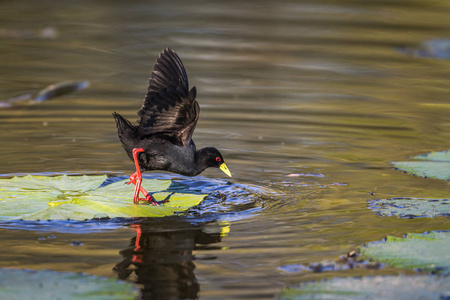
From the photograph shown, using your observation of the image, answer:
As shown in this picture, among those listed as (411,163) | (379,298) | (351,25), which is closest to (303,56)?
(351,25)

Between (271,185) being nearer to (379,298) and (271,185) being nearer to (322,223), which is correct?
(322,223)

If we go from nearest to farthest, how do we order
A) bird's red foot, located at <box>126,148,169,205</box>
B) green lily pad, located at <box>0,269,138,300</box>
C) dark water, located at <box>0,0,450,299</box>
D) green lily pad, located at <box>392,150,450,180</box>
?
green lily pad, located at <box>0,269,138,300</box>
dark water, located at <box>0,0,450,299</box>
bird's red foot, located at <box>126,148,169,205</box>
green lily pad, located at <box>392,150,450,180</box>

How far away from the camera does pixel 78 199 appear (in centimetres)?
532

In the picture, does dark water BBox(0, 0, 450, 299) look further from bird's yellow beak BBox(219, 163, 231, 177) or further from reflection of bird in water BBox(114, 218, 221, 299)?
bird's yellow beak BBox(219, 163, 231, 177)

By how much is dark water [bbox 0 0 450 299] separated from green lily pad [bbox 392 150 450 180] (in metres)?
0.13

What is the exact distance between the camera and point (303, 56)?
13.3 meters

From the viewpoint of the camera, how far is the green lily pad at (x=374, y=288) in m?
3.59

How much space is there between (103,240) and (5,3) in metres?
14.0

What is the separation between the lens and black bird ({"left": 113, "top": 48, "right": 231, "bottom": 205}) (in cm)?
591

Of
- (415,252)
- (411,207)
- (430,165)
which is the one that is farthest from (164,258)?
(430,165)

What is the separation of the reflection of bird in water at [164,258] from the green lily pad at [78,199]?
0.74 feet

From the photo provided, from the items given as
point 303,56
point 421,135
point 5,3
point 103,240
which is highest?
point 5,3

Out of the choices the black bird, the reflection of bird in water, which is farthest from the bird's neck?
the reflection of bird in water

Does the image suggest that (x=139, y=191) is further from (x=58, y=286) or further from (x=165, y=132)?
(x=58, y=286)
